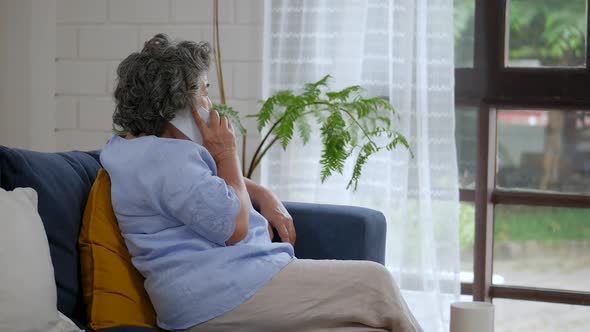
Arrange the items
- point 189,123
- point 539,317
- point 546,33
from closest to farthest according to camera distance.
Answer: point 189,123 < point 546,33 < point 539,317

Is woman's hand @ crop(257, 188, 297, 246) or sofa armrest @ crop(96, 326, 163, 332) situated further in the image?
woman's hand @ crop(257, 188, 297, 246)

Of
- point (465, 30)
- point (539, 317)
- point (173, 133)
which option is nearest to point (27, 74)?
point (173, 133)

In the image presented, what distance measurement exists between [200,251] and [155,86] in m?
0.42

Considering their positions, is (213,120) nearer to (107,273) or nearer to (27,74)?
(107,273)

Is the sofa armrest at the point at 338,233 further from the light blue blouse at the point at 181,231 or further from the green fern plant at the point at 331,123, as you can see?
the light blue blouse at the point at 181,231

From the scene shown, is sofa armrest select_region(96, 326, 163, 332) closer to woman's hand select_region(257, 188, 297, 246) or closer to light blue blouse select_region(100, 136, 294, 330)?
light blue blouse select_region(100, 136, 294, 330)

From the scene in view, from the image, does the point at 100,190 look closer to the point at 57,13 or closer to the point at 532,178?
the point at 57,13

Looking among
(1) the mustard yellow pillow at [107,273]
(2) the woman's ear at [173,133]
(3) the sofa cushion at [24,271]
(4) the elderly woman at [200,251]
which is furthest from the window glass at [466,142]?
(3) the sofa cushion at [24,271]

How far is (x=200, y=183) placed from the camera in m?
2.05

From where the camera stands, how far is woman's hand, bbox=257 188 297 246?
8.18ft

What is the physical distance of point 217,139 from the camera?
87.9 inches

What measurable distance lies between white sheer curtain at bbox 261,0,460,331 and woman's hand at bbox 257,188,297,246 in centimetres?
83

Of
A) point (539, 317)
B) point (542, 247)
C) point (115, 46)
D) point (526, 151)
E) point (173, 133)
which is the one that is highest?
point (115, 46)

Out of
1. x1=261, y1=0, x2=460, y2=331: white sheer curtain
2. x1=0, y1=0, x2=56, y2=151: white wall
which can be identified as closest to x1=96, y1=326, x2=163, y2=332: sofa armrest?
x1=261, y1=0, x2=460, y2=331: white sheer curtain
